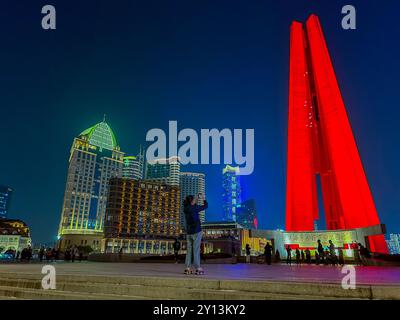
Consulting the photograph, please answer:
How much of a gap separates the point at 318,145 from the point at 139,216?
8857 cm

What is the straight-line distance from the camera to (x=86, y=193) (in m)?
123

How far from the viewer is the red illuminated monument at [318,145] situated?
82.2 feet

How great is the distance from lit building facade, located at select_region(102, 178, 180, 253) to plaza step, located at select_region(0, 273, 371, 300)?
105 meters

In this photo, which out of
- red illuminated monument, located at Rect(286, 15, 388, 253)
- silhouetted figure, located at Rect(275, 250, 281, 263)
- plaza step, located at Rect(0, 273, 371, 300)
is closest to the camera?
plaza step, located at Rect(0, 273, 371, 300)

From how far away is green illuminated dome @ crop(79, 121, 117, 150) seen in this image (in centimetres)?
16186

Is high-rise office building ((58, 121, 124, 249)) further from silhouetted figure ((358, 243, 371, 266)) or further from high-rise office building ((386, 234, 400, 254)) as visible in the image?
high-rise office building ((386, 234, 400, 254))

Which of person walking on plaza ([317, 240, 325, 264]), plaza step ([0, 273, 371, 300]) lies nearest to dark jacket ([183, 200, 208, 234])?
plaza step ([0, 273, 371, 300])

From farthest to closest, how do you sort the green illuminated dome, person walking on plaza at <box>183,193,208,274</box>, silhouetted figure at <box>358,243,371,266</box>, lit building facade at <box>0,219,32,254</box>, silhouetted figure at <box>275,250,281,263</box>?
the green illuminated dome, lit building facade at <box>0,219,32,254</box>, silhouetted figure at <box>275,250,281,263</box>, silhouetted figure at <box>358,243,371,266</box>, person walking on plaza at <box>183,193,208,274</box>

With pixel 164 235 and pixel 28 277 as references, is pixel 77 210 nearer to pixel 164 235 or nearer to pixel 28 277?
pixel 164 235

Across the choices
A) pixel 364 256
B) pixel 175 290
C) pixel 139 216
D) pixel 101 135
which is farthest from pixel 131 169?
pixel 175 290

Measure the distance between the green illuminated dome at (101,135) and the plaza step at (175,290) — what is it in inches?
6374

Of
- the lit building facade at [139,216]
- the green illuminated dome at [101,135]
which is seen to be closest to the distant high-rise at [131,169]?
the green illuminated dome at [101,135]
